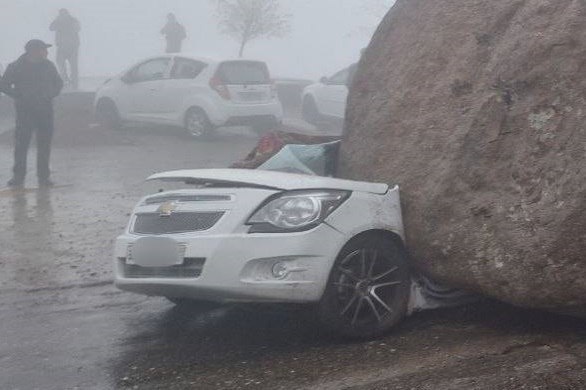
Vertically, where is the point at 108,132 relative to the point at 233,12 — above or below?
below

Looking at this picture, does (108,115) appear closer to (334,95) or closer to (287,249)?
(334,95)

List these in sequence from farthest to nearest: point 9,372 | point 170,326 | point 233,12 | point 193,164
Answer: point 233,12
point 193,164
point 170,326
point 9,372

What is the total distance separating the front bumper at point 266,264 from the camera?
5.30m

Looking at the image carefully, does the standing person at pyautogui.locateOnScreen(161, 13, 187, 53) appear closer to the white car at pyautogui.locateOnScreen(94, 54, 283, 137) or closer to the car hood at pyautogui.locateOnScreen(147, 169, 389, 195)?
the white car at pyautogui.locateOnScreen(94, 54, 283, 137)

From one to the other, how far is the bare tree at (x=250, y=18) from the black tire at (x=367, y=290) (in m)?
23.8

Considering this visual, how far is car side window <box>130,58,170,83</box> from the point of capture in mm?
18156

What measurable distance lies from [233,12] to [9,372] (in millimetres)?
24584

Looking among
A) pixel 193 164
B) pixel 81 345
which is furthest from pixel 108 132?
pixel 81 345

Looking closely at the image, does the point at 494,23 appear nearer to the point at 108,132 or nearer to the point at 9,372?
the point at 9,372

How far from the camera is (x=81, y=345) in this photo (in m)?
5.81

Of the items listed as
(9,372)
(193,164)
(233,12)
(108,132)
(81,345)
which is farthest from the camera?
(233,12)

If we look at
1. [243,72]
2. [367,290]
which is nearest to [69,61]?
[243,72]

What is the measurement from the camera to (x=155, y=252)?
5.65 m

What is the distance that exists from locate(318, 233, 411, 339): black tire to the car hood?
31 cm
